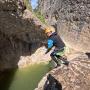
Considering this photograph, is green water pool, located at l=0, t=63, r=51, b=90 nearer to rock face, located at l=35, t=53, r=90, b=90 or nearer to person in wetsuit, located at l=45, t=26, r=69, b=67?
person in wetsuit, located at l=45, t=26, r=69, b=67

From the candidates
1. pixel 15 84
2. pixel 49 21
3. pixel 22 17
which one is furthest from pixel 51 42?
pixel 49 21

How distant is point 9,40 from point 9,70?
5.95ft

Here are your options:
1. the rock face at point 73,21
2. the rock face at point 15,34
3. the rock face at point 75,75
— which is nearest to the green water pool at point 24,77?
the rock face at point 15,34

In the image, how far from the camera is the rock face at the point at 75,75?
11695mm

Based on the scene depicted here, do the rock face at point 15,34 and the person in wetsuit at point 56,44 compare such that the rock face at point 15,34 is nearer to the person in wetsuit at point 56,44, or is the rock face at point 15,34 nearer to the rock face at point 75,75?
the person in wetsuit at point 56,44

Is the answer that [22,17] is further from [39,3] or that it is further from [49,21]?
[39,3]

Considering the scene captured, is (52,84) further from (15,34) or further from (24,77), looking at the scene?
(15,34)

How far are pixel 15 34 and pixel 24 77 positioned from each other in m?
2.51

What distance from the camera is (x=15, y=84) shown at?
18.0 meters

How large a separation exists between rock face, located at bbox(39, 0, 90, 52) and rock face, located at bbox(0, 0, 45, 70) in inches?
104

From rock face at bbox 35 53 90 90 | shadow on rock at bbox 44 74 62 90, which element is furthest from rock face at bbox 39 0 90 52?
rock face at bbox 35 53 90 90

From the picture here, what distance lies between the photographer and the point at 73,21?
21.4 metres

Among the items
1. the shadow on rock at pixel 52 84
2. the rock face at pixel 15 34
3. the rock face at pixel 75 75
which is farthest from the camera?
the rock face at pixel 15 34

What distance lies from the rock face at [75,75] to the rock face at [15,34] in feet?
14.3
